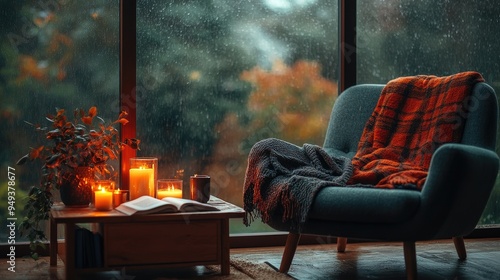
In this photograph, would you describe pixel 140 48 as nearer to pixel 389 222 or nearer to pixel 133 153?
pixel 133 153

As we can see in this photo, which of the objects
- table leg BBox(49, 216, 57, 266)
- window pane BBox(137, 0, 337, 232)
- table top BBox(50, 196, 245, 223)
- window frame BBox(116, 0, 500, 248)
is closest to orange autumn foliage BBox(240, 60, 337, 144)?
window pane BBox(137, 0, 337, 232)

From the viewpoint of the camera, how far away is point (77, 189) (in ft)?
9.22

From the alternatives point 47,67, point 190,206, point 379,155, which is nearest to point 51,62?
point 47,67

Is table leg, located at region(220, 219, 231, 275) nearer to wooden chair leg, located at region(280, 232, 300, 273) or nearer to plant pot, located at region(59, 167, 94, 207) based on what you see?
wooden chair leg, located at region(280, 232, 300, 273)

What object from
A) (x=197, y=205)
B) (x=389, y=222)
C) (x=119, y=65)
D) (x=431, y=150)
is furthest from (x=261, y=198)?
(x=119, y=65)

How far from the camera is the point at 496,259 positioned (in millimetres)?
3100

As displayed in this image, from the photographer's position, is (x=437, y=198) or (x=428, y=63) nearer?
(x=437, y=198)

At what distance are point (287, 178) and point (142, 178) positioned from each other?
61cm

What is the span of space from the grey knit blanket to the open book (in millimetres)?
176

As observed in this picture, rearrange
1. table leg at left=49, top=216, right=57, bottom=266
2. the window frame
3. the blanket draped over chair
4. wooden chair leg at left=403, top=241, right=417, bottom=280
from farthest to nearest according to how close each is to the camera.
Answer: the window frame, table leg at left=49, top=216, right=57, bottom=266, the blanket draped over chair, wooden chair leg at left=403, top=241, right=417, bottom=280

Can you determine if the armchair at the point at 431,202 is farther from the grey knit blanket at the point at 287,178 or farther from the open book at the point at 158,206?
the open book at the point at 158,206

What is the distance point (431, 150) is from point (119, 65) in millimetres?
1403

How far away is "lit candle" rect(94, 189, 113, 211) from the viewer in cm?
267

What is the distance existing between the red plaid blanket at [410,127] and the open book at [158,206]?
1.90 feet
